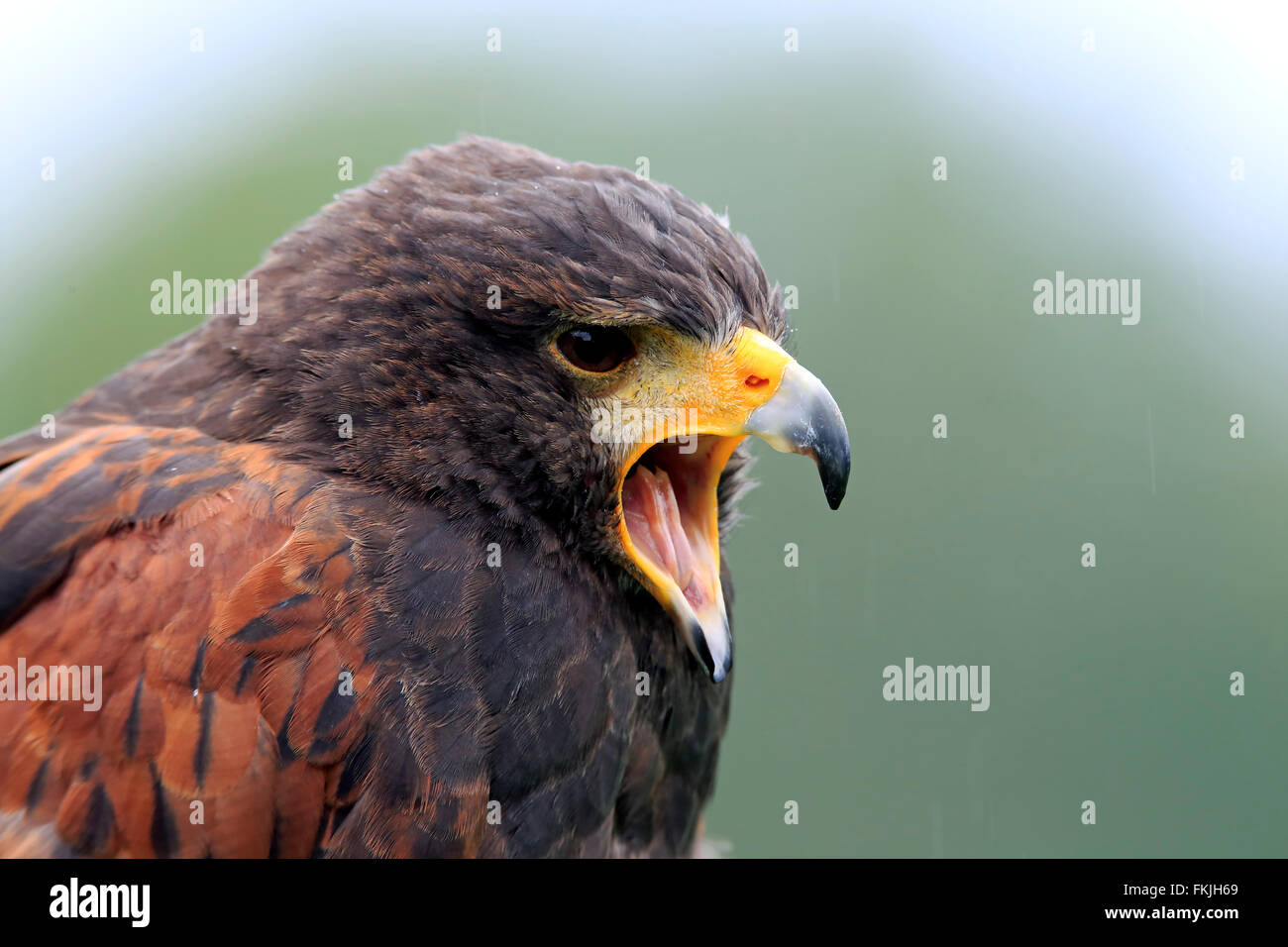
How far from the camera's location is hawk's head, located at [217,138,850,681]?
2252mm

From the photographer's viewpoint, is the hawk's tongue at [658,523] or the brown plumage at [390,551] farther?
the hawk's tongue at [658,523]

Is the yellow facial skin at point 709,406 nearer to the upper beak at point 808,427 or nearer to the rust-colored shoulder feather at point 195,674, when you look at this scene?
the upper beak at point 808,427

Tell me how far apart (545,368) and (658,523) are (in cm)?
45

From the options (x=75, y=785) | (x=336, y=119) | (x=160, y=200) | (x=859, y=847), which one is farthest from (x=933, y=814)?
(x=160, y=200)

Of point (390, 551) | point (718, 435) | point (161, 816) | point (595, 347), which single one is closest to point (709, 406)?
point (718, 435)

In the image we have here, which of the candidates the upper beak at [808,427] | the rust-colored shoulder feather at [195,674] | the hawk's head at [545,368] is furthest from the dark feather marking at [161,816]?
the upper beak at [808,427]

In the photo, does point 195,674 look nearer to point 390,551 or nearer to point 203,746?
point 203,746

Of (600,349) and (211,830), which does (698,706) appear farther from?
(211,830)

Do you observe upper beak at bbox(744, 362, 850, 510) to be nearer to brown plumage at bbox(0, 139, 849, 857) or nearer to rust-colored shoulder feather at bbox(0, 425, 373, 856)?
brown plumage at bbox(0, 139, 849, 857)

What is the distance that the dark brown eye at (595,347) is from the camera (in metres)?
2.31

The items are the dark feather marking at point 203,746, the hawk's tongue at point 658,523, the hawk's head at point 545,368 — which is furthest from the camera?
the hawk's tongue at point 658,523

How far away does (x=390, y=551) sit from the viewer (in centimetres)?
218

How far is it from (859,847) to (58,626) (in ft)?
13.3

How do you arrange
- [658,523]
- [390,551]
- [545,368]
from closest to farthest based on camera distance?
[390,551] < [545,368] < [658,523]
